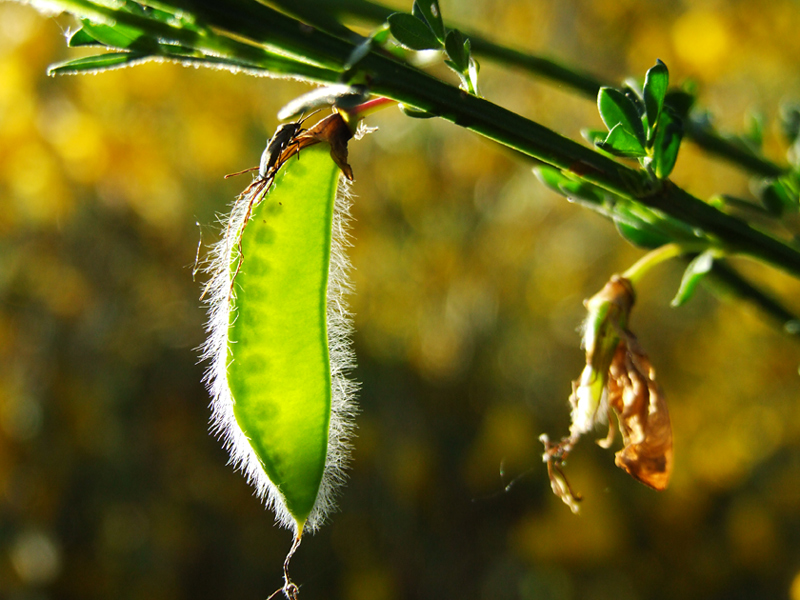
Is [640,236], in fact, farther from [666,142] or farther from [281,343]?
[281,343]

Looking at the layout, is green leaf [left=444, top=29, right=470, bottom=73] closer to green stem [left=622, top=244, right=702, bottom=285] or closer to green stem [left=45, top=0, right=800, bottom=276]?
green stem [left=45, top=0, right=800, bottom=276]

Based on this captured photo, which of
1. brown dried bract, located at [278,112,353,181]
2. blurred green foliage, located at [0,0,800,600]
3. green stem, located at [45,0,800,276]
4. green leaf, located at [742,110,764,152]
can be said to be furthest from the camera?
blurred green foliage, located at [0,0,800,600]

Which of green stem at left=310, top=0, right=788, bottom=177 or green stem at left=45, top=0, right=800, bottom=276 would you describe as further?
green stem at left=310, top=0, right=788, bottom=177

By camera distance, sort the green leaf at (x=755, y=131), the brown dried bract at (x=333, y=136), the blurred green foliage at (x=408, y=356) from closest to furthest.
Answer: the brown dried bract at (x=333, y=136) < the green leaf at (x=755, y=131) < the blurred green foliage at (x=408, y=356)

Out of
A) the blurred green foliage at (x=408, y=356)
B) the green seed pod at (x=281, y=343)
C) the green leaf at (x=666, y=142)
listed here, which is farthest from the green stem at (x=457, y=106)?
the blurred green foliage at (x=408, y=356)

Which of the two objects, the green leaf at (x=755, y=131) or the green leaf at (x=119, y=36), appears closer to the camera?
the green leaf at (x=119, y=36)

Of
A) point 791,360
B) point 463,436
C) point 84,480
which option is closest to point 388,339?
point 463,436

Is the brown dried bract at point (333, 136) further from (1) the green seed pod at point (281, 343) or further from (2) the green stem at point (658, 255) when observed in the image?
(2) the green stem at point (658, 255)

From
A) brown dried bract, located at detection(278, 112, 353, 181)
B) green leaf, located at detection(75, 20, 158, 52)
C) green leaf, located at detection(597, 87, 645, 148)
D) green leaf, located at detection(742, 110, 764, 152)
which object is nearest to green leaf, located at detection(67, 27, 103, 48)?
green leaf, located at detection(75, 20, 158, 52)
